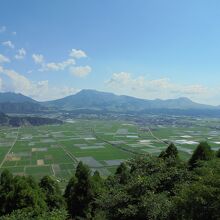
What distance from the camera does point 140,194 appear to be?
16.7 meters

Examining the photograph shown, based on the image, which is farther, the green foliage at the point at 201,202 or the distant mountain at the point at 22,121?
the distant mountain at the point at 22,121

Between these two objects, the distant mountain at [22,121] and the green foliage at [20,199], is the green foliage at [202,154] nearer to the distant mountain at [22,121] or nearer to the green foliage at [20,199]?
the green foliage at [20,199]

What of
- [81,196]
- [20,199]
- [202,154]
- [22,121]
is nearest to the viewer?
[20,199]

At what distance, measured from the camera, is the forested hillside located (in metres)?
13.0

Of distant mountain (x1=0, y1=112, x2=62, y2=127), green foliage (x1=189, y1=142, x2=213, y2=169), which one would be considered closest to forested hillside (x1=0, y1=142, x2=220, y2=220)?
green foliage (x1=189, y1=142, x2=213, y2=169)

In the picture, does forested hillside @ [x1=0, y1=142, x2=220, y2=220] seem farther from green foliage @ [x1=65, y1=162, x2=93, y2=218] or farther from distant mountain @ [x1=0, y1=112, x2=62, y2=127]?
distant mountain @ [x1=0, y1=112, x2=62, y2=127]

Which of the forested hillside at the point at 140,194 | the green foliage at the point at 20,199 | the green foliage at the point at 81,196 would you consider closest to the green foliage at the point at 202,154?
the forested hillside at the point at 140,194

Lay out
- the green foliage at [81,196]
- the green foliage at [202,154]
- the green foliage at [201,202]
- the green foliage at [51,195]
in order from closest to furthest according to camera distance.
A: the green foliage at [201,202] → the green foliage at [202,154] → the green foliage at [81,196] → the green foliage at [51,195]

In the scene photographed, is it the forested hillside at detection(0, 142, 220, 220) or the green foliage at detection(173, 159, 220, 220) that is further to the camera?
the forested hillside at detection(0, 142, 220, 220)

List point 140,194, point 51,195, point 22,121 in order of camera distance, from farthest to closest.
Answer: point 22,121 < point 51,195 < point 140,194

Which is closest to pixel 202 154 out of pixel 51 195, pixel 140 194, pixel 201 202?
pixel 140 194

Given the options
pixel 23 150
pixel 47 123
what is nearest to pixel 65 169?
pixel 23 150

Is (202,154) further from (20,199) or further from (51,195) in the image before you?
(20,199)

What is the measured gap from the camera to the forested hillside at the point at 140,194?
13.0m
